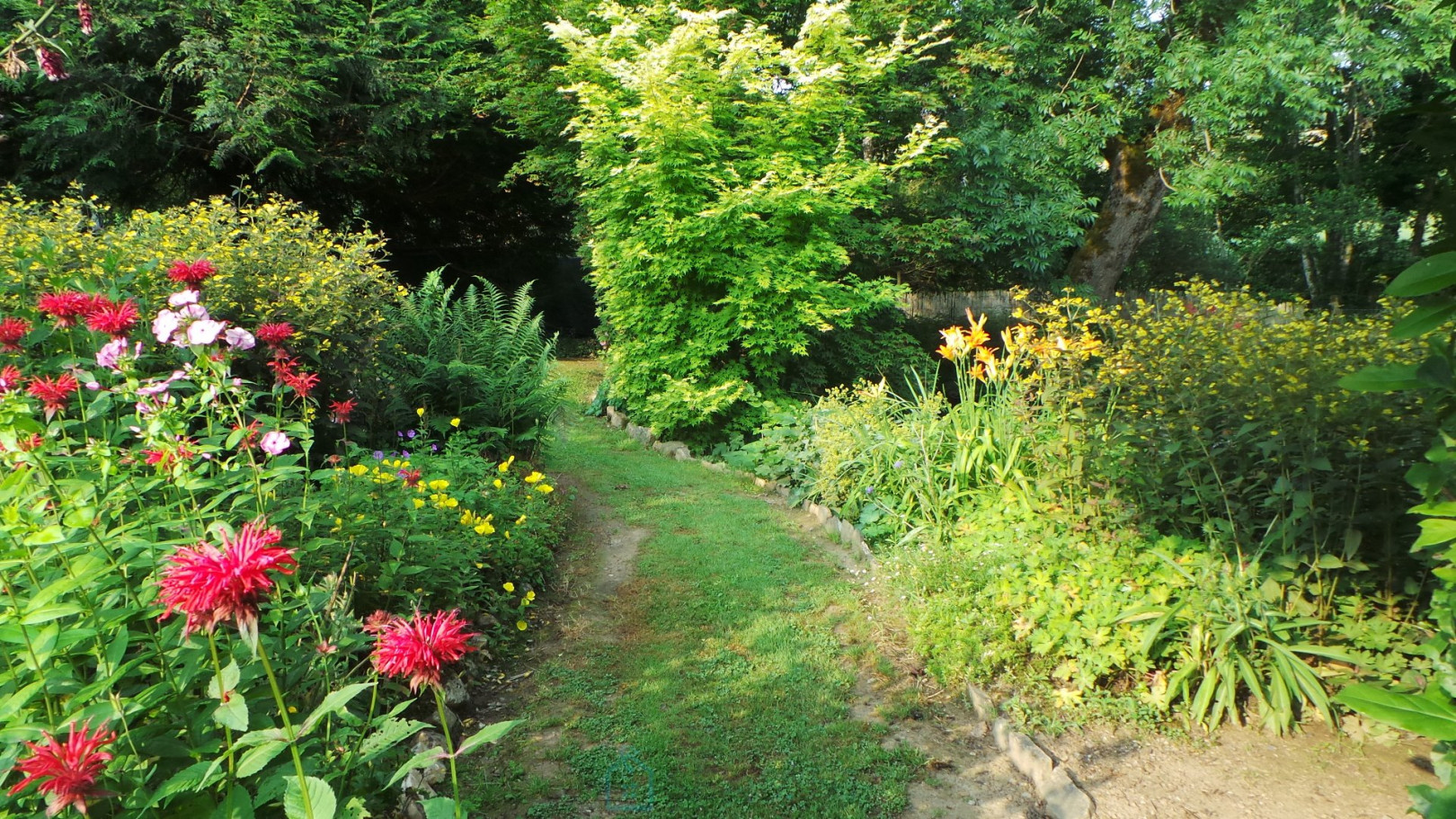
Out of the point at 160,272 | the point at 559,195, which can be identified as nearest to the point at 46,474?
the point at 160,272

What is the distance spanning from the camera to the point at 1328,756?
2783 millimetres

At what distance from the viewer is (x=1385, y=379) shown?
113cm

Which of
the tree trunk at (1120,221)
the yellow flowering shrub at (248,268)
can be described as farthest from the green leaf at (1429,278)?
the tree trunk at (1120,221)

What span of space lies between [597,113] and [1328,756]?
7775mm

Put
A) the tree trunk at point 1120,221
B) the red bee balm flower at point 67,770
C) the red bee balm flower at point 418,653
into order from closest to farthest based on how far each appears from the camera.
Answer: the red bee balm flower at point 67,770, the red bee balm flower at point 418,653, the tree trunk at point 1120,221

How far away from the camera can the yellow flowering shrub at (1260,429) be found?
294 cm

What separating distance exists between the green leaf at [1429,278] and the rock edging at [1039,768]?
216cm

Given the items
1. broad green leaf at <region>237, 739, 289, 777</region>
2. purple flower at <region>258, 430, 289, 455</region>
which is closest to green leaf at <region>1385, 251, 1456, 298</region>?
broad green leaf at <region>237, 739, 289, 777</region>

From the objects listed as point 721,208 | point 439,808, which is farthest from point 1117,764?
point 721,208

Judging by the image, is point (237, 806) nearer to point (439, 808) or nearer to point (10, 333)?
point (439, 808)

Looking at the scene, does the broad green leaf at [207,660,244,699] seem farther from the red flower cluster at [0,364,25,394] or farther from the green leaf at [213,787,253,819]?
the red flower cluster at [0,364,25,394]

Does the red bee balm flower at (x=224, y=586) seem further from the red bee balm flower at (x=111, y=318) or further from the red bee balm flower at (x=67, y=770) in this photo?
the red bee balm flower at (x=111, y=318)

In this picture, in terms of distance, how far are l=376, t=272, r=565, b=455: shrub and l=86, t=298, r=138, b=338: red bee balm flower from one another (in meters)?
3.11

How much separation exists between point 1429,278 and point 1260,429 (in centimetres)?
240
